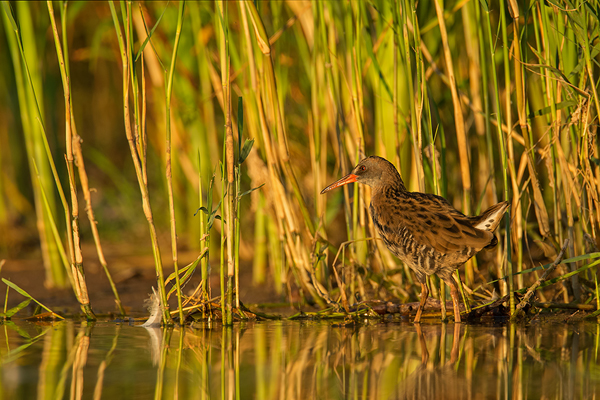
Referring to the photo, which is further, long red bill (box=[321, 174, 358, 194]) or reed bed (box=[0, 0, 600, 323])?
long red bill (box=[321, 174, 358, 194])

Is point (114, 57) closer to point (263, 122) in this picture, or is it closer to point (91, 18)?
point (91, 18)

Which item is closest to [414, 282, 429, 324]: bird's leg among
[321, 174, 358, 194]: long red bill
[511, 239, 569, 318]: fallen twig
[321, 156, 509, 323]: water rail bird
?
[321, 156, 509, 323]: water rail bird

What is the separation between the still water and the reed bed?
28 centimetres

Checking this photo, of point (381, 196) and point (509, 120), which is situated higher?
point (509, 120)

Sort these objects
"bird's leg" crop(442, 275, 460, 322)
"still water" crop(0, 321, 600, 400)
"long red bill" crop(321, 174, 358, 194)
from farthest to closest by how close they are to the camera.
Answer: "long red bill" crop(321, 174, 358, 194), "bird's leg" crop(442, 275, 460, 322), "still water" crop(0, 321, 600, 400)

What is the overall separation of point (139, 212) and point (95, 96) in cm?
202

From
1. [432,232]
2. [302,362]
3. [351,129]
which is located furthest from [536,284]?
[351,129]

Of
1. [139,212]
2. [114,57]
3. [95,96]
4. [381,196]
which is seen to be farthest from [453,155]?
[95,96]

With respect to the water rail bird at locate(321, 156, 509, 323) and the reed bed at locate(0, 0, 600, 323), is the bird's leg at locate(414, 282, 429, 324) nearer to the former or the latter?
the water rail bird at locate(321, 156, 509, 323)

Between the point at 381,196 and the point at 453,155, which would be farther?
the point at 453,155

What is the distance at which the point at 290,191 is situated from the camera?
12.1ft

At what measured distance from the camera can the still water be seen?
198cm

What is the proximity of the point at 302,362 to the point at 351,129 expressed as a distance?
1.80 metres

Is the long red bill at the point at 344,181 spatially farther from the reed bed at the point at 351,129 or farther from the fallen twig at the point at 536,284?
the fallen twig at the point at 536,284
